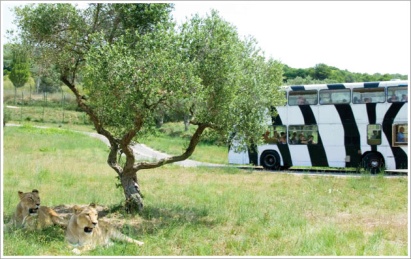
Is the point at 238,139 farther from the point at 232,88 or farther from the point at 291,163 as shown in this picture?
the point at 291,163

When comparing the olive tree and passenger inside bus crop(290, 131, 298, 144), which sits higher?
the olive tree

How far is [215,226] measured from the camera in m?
9.61

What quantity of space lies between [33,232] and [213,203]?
15.9 feet

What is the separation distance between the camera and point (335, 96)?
20.9 meters

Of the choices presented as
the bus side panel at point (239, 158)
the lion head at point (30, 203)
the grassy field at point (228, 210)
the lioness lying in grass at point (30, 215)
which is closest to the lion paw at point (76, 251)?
the grassy field at point (228, 210)

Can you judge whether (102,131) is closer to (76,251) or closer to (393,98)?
(76,251)

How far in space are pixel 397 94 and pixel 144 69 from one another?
1410 centimetres

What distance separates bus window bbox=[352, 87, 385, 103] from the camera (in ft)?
66.1

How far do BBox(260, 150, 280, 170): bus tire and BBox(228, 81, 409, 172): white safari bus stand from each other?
0.04 meters

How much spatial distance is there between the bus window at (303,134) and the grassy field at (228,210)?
121 inches

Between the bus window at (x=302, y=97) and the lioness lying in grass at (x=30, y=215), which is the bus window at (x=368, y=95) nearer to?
the bus window at (x=302, y=97)

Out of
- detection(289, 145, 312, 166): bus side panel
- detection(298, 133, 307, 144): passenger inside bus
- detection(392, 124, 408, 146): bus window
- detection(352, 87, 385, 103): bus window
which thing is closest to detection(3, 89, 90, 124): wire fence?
detection(289, 145, 312, 166): bus side panel

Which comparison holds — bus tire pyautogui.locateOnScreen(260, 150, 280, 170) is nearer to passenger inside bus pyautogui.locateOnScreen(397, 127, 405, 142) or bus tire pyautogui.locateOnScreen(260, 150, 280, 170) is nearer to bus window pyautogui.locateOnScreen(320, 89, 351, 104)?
bus window pyautogui.locateOnScreen(320, 89, 351, 104)

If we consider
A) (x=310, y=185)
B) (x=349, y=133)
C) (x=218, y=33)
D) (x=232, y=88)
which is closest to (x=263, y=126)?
(x=232, y=88)
